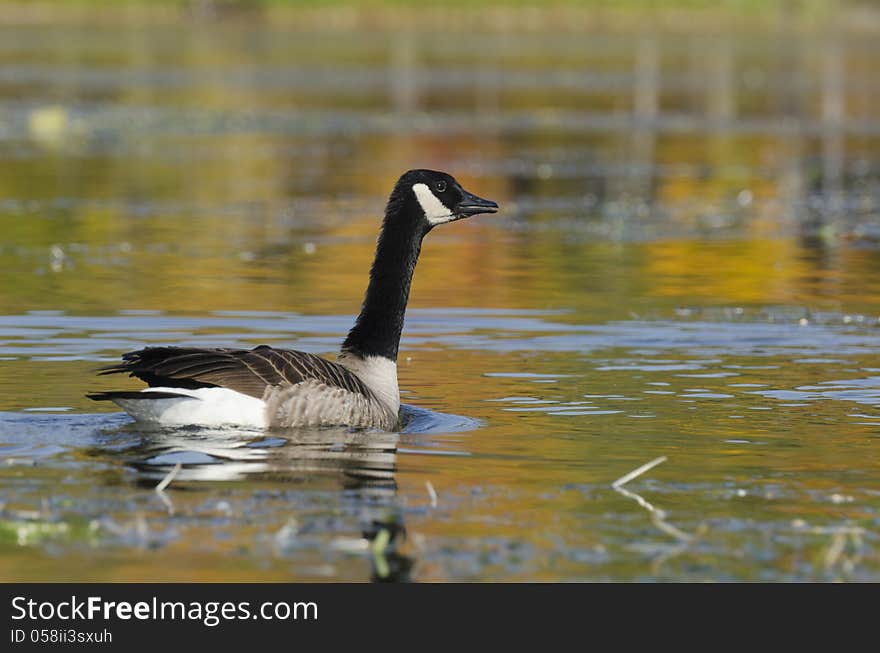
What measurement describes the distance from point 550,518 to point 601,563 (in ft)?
3.77

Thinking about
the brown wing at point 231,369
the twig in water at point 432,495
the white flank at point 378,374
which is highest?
the brown wing at point 231,369

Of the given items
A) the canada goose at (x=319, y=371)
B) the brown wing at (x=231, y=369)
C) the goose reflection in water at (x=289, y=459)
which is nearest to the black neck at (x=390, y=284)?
the canada goose at (x=319, y=371)

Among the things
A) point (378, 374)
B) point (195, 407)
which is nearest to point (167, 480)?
point (195, 407)

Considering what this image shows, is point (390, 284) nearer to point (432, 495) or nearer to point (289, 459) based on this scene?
point (289, 459)

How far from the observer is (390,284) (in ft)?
49.5

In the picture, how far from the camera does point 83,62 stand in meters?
87.2

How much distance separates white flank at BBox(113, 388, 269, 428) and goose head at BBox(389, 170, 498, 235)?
2552 mm

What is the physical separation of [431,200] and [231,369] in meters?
2.70

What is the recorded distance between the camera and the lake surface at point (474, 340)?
34.5ft

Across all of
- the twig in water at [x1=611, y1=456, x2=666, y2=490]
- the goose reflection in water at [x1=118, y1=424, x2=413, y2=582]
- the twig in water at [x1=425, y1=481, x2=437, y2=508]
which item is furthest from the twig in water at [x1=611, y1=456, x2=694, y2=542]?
the goose reflection in water at [x1=118, y1=424, x2=413, y2=582]

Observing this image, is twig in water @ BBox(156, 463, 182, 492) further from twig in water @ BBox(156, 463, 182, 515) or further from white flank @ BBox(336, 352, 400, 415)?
white flank @ BBox(336, 352, 400, 415)

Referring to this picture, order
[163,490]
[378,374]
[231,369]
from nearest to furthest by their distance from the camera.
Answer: [163,490]
[231,369]
[378,374]

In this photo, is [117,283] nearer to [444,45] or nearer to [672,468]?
[672,468]

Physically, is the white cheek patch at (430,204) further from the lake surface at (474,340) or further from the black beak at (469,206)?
the lake surface at (474,340)
